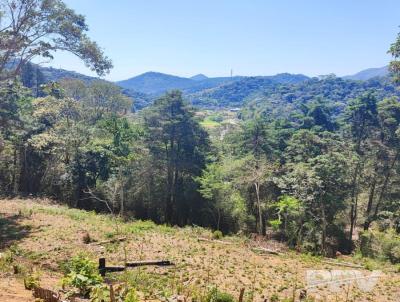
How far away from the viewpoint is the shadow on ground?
49.6 feet

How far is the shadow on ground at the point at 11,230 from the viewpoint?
49.6ft

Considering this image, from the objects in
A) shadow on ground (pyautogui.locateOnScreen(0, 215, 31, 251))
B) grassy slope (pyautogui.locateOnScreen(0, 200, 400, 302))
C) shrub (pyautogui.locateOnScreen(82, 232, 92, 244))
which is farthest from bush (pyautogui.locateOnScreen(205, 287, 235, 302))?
shadow on ground (pyautogui.locateOnScreen(0, 215, 31, 251))

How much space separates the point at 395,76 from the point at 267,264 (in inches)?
323

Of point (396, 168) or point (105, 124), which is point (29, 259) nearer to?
point (105, 124)

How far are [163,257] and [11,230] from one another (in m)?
7.03

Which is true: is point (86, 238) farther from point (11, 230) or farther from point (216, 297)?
point (216, 297)

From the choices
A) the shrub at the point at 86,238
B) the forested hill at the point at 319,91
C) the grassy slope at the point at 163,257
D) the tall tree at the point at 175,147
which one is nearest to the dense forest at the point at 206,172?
the tall tree at the point at 175,147

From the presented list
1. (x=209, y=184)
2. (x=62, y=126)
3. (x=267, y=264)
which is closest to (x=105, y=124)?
(x=62, y=126)

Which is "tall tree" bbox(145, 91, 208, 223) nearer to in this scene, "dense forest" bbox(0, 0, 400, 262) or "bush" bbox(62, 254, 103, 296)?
"dense forest" bbox(0, 0, 400, 262)

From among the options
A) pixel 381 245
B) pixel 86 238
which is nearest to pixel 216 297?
pixel 86 238

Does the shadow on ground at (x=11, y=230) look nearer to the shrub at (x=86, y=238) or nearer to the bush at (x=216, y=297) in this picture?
the shrub at (x=86, y=238)

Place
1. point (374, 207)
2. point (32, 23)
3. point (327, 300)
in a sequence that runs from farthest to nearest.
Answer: point (374, 207)
point (32, 23)
point (327, 300)

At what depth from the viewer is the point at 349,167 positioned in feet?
81.3

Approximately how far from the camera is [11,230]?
16.7 m
